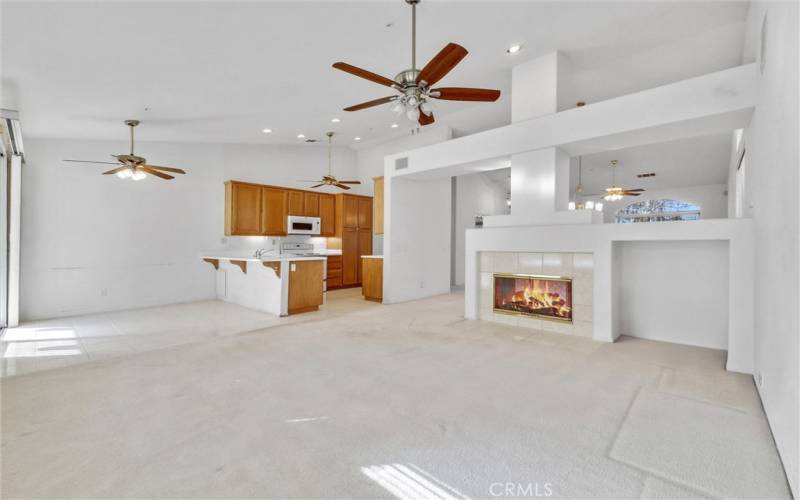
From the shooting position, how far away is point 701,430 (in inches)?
82.1

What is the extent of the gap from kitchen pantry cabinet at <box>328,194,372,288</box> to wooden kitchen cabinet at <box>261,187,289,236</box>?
4.49ft

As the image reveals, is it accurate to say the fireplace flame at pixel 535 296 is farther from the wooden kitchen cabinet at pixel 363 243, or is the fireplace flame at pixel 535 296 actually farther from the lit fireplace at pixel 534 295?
the wooden kitchen cabinet at pixel 363 243

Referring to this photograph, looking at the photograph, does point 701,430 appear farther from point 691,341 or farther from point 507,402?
point 691,341

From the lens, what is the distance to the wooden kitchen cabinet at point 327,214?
8.52 meters

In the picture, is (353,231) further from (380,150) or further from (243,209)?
(243,209)

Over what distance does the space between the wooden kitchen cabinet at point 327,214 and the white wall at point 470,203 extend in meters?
3.30

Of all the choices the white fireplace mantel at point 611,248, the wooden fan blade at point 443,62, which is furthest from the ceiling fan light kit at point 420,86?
the white fireplace mantel at point 611,248

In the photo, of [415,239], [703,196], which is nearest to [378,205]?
[415,239]

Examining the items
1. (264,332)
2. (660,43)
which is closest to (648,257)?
(660,43)

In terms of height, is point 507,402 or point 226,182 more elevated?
point 226,182

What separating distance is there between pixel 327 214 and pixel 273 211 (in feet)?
4.57

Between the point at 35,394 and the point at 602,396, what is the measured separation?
4196mm

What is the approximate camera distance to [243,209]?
7.20 m

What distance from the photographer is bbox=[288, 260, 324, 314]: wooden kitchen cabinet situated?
5617mm
